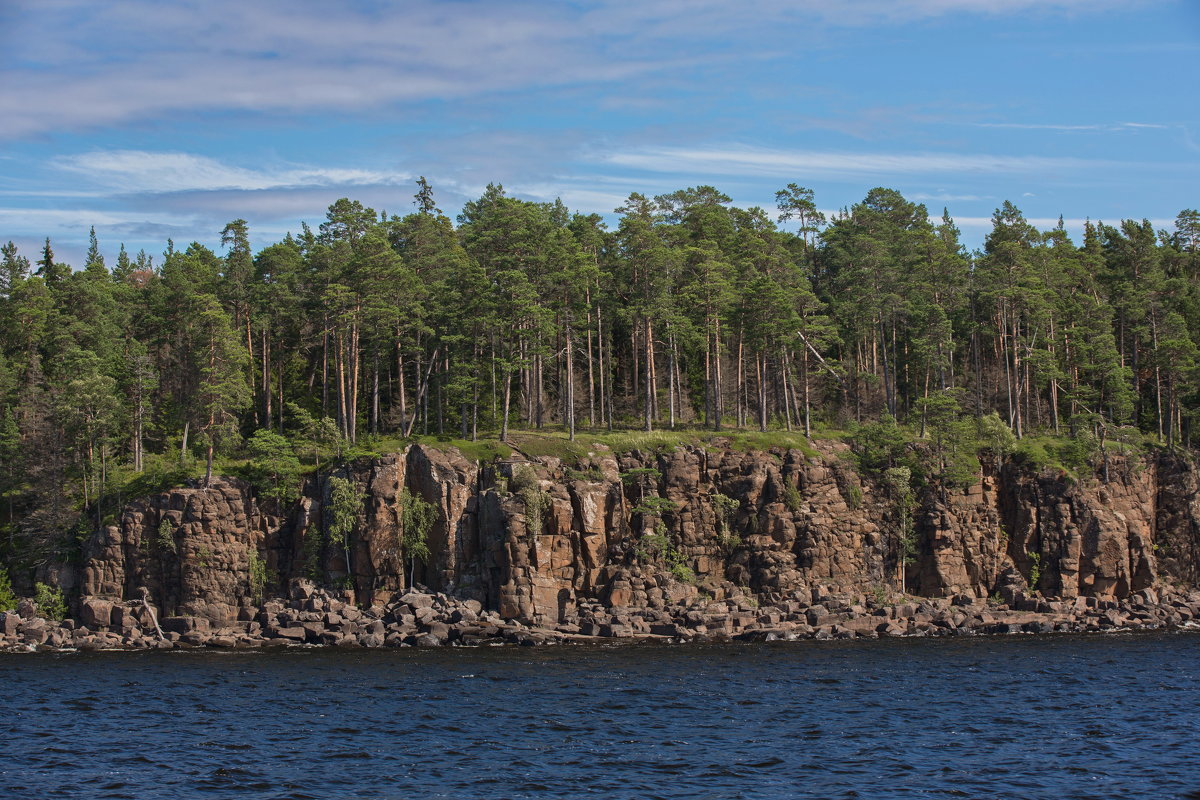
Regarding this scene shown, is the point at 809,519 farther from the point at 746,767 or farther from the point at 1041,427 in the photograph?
the point at 746,767

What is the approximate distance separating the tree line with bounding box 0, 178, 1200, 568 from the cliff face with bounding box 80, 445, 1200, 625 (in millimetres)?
4711

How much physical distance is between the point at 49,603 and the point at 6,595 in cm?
280

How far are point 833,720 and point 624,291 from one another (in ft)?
172

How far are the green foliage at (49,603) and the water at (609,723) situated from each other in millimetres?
7837

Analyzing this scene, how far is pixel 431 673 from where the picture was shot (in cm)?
5162

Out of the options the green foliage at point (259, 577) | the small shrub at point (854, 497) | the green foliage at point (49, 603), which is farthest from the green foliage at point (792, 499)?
the green foliage at point (49, 603)

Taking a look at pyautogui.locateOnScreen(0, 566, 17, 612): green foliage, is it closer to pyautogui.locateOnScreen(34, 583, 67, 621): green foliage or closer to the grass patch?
pyautogui.locateOnScreen(34, 583, 67, 621): green foliage

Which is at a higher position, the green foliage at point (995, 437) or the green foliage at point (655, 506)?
the green foliage at point (995, 437)

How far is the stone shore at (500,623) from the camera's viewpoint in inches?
2414

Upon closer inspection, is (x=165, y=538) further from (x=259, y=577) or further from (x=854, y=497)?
(x=854, y=497)

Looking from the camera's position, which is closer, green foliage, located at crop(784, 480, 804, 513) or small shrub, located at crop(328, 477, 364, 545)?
small shrub, located at crop(328, 477, 364, 545)

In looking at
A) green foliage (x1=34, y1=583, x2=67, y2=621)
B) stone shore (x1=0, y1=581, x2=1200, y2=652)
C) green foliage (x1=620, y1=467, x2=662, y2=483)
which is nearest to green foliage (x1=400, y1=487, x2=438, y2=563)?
stone shore (x1=0, y1=581, x2=1200, y2=652)

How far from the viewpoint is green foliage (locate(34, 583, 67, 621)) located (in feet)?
212

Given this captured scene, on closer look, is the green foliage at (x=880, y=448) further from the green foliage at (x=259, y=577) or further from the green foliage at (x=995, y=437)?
the green foliage at (x=259, y=577)
